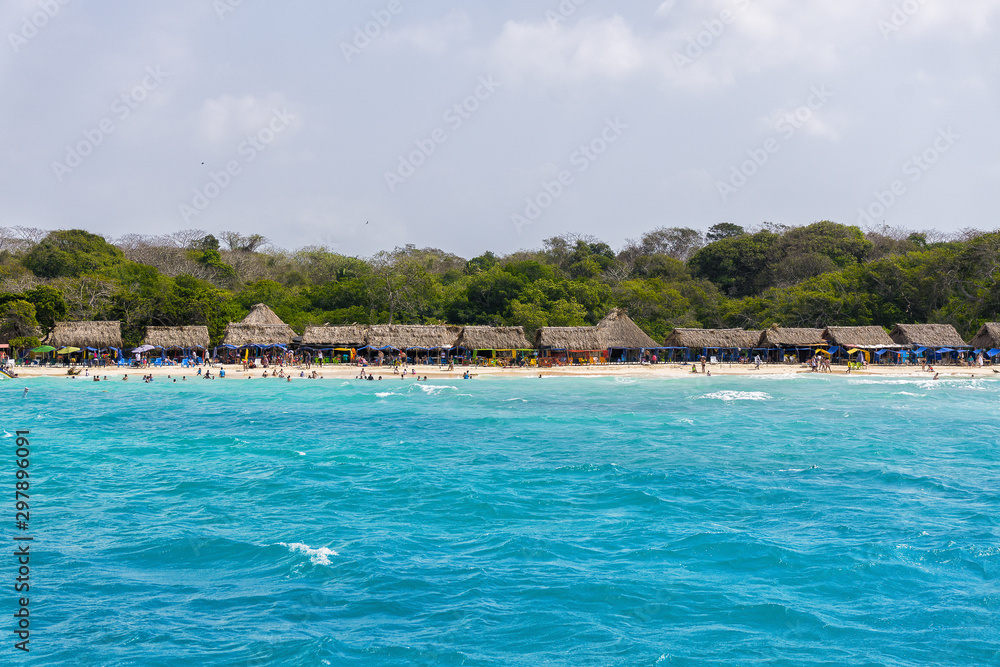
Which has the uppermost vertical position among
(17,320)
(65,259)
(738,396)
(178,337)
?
(65,259)

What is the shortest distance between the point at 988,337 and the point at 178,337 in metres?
45.9

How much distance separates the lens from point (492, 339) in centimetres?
4128

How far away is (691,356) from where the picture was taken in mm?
43531

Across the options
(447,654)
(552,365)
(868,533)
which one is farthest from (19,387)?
(868,533)

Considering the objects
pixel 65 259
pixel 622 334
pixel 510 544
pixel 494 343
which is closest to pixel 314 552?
pixel 510 544

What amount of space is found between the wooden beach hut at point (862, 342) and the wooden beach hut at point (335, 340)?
1087 inches

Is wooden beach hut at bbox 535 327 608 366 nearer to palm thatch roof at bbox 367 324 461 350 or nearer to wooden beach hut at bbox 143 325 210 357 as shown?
palm thatch roof at bbox 367 324 461 350

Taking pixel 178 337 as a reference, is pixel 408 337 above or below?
above

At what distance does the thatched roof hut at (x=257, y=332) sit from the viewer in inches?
1580

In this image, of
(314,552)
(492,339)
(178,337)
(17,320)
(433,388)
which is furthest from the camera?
(492,339)

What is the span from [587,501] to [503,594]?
4.29 metres

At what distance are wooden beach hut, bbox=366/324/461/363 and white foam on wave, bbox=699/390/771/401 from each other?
16.5 meters

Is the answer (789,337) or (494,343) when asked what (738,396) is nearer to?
(494,343)

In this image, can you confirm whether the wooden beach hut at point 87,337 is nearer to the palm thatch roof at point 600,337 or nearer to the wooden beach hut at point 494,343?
the wooden beach hut at point 494,343
